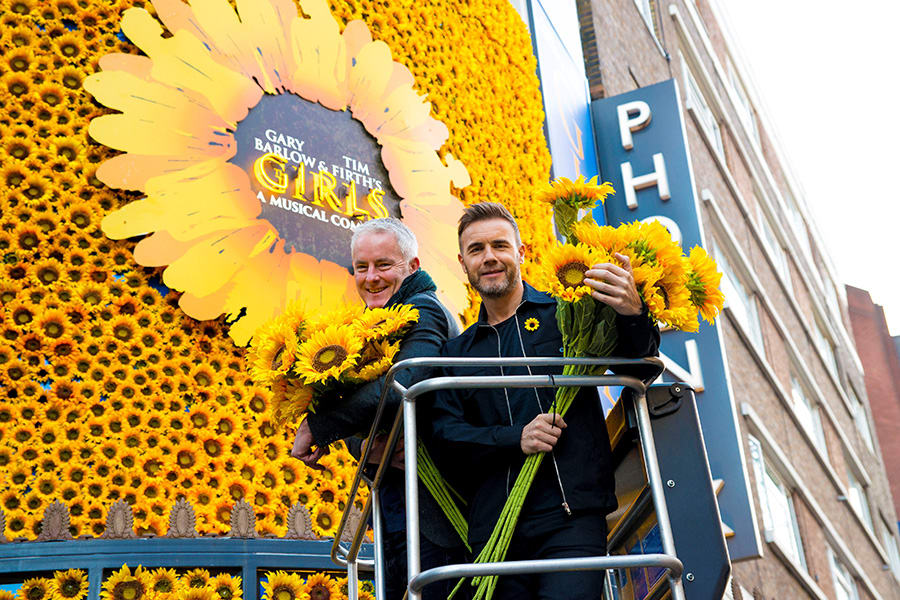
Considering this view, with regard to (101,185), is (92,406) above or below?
below

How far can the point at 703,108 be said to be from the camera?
2164 centimetres

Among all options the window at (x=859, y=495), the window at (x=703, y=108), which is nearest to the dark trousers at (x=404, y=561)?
the window at (x=703, y=108)

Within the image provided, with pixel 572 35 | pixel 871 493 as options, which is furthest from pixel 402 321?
pixel 871 493

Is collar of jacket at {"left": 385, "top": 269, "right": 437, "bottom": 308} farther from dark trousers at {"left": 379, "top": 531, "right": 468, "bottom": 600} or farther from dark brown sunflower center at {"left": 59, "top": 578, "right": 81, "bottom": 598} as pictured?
dark brown sunflower center at {"left": 59, "top": 578, "right": 81, "bottom": 598}

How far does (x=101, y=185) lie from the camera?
6.78 meters

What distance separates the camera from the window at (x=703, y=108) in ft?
67.5

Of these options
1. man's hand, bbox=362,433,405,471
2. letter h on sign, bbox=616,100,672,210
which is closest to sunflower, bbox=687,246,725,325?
man's hand, bbox=362,433,405,471

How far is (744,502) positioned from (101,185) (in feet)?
23.2

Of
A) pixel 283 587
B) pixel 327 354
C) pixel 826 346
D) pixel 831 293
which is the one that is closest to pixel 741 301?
pixel 826 346

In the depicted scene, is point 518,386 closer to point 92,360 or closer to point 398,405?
point 398,405

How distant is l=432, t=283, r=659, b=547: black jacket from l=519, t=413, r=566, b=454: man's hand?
46 millimetres

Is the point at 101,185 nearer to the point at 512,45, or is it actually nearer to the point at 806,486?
the point at 512,45

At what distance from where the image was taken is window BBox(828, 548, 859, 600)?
62.3 ft

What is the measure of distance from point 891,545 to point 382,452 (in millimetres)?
30222
